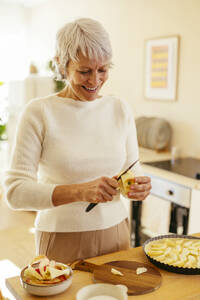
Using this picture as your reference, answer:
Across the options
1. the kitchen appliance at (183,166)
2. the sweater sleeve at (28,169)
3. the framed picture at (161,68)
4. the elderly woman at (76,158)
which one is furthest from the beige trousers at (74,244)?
the framed picture at (161,68)

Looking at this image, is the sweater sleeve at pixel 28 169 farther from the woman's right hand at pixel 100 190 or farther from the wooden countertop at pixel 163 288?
the wooden countertop at pixel 163 288

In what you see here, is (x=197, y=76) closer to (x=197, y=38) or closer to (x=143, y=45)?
(x=197, y=38)

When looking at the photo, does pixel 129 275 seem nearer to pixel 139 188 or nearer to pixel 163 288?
pixel 163 288

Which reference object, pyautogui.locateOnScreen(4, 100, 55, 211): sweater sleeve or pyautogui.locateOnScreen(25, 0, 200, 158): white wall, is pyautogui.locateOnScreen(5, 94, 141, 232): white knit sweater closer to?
pyautogui.locateOnScreen(4, 100, 55, 211): sweater sleeve

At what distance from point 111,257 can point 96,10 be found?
3433 mm

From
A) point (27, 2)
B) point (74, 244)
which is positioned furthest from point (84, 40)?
point (27, 2)

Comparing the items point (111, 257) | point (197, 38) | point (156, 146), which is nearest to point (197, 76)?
point (197, 38)

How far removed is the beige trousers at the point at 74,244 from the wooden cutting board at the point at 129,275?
0.60ft

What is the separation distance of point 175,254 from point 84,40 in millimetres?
797

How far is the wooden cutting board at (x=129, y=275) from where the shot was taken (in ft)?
3.46

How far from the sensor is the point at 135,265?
1.18m

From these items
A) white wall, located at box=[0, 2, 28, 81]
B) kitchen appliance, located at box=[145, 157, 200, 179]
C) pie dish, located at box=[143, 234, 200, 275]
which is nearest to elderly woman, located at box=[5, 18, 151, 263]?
pie dish, located at box=[143, 234, 200, 275]

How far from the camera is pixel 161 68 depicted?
326cm

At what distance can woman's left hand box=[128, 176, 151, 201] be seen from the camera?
1243 mm
